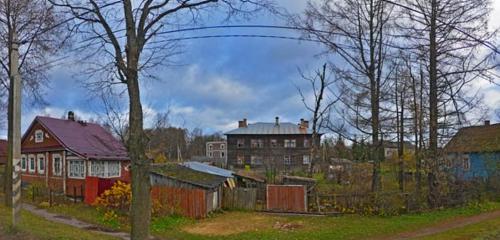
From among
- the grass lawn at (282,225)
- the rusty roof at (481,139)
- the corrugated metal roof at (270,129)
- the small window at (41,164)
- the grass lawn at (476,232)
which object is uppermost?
the corrugated metal roof at (270,129)

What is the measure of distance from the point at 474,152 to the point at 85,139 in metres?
31.0

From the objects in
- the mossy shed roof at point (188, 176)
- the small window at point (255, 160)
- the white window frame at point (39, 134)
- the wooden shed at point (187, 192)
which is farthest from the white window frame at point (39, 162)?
the small window at point (255, 160)

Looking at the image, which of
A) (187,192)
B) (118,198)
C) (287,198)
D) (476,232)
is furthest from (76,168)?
(476,232)

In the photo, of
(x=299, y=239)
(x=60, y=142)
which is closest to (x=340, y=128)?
(x=299, y=239)

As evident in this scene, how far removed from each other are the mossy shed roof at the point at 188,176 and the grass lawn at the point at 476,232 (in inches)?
459

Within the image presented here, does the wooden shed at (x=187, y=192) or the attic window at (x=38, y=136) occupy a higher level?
the attic window at (x=38, y=136)

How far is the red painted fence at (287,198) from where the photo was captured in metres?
25.5

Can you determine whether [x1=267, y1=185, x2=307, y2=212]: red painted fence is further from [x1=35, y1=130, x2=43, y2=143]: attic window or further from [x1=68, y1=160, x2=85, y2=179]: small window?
[x1=35, y1=130, x2=43, y2=143]: attic window

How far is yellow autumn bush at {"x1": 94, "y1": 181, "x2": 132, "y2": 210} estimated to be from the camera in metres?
23.6

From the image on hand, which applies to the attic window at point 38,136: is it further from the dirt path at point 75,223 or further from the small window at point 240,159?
the small window at point 240,159

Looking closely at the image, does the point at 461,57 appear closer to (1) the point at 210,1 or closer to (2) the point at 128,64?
(1) the point at 210,1

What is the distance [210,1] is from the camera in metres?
12.1

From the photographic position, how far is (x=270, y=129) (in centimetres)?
7962

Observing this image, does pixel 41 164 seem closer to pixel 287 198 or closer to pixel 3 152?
pixel 287 198
